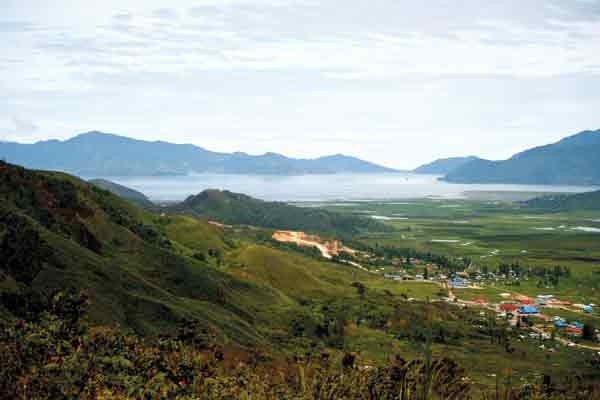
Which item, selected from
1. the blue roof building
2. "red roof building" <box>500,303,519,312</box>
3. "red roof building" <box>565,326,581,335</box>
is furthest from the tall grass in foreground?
"red roof building" <box>500,303,519,312</box>

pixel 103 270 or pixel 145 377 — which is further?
pixel 103 270

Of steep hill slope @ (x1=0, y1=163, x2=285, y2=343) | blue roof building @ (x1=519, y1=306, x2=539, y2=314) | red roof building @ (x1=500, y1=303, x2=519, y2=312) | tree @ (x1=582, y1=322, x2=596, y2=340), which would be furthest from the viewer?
red roof building @ (x1=500, y1=303, x2=519, y2=312)

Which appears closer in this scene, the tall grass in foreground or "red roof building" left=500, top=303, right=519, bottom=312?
the tall grass in foreground

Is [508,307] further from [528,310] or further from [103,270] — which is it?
[103,270]

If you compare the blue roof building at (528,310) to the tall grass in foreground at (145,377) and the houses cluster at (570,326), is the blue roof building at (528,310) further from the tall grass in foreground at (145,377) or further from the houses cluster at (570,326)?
the tall grass in foreground at (145,377)

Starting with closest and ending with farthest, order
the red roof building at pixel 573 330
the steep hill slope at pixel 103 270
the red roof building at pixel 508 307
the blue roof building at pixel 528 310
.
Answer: the steep hill slope at pixel 103 270
the red roof building at pixel 573 330
the blue roof building at pixel 528 310
the red roof building at pixel 508 307

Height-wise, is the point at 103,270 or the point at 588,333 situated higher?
the point at 103,270

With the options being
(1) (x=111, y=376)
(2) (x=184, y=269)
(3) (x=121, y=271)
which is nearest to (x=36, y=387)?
(1) (x=111, y=376)

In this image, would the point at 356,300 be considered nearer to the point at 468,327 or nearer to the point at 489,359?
the point at 468,327

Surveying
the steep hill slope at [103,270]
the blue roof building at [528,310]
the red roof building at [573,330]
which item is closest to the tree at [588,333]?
the red roof building at [573,330]

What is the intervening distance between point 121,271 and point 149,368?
56905 millimetres

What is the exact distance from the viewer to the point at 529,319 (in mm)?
147500

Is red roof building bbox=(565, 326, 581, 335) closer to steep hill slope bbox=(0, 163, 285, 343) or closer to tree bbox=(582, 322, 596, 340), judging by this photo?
tree bbox=(582, 322, 596, 340)

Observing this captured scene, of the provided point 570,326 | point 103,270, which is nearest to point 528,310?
point 570,326
